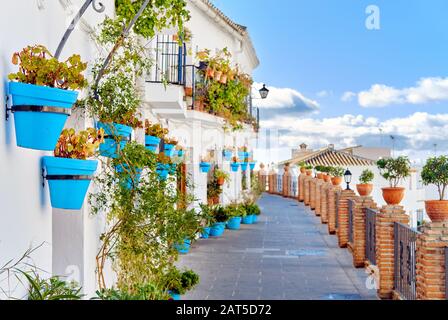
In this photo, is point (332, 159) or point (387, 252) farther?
point (332, 159)

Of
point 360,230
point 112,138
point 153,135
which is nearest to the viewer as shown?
point 112,138

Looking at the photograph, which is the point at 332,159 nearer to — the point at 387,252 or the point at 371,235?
the point at 371,235

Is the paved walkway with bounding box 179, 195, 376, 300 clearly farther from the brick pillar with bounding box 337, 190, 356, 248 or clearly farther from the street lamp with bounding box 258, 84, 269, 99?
the street lamp with bounding box 258, 84, 269, 99

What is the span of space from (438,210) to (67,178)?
5493mm

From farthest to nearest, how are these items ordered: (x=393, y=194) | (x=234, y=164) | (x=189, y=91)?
(x=234, y=164) → (x=189, y=91) → (x=393, y=194)

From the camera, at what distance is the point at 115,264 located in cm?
721

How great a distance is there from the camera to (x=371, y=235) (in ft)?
39.3

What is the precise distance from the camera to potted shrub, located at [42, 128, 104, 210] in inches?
177

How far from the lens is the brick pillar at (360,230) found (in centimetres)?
1280

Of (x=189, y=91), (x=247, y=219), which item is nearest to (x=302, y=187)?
(x=247, y=219)

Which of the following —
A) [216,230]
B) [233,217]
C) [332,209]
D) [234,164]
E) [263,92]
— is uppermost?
[263,92]

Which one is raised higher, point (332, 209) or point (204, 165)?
point (204, 165)
